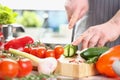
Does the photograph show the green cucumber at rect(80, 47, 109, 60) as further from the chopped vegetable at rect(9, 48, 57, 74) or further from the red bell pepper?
the red bell pepper

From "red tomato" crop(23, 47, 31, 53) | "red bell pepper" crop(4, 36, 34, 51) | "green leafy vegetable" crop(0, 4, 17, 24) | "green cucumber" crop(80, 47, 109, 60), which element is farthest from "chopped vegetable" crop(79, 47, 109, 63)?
"green leafy vegetable" crop(0, 4, 17, 24)

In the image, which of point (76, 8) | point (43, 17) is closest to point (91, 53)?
point (76, 8)

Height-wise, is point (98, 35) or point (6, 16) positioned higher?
point (6, 16)

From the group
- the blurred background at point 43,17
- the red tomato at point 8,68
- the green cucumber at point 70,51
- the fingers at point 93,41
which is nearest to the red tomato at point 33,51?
the green cucumber at point 70,51

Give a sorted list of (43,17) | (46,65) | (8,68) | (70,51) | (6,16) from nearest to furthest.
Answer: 1. (8,68)
2. (46,65)
3. (70,51)
4. (6,16)
5. (43,17)

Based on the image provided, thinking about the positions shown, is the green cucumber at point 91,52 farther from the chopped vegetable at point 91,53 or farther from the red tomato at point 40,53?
the red tomato at point 40,53

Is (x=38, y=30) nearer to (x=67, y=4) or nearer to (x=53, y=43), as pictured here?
(x=53, y=43)

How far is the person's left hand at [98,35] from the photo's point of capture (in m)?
1.61

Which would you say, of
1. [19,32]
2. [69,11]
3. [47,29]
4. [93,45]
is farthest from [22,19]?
[93,45]

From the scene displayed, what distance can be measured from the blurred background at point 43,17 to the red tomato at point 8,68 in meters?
2.20

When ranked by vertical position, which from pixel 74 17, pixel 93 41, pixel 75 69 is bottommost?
pixel 75 69

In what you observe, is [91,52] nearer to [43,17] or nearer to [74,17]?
[74,17]

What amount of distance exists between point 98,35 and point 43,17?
7.26 ft

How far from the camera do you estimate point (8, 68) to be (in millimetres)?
Result: 1268
